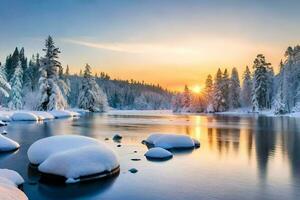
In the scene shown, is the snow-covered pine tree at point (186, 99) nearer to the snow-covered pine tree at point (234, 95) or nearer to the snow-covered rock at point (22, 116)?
the snow-covered pine tree at point (234, 95)

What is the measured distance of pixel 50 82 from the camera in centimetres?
6319

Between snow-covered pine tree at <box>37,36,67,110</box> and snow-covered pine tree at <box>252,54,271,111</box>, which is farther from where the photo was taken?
snow-covered pine tree at <box>252,54,271,111</box>

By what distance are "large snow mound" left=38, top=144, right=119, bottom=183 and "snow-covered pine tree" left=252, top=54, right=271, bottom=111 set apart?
241ft

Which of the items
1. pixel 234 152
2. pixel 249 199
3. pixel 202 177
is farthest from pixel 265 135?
pixel 249 199

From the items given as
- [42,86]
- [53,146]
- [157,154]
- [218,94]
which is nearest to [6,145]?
[53,146]

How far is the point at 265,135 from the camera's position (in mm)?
35750

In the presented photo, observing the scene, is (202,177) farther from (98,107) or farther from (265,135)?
(98,107)

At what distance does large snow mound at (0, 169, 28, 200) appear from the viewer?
11278mm

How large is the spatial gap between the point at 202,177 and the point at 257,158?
6902 mm

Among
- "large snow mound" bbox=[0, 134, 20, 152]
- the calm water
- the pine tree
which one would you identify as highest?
the pine tree

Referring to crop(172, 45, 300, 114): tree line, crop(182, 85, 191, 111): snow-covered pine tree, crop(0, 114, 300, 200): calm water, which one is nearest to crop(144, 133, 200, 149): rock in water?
crop(0, 114, 300, 200): calm water

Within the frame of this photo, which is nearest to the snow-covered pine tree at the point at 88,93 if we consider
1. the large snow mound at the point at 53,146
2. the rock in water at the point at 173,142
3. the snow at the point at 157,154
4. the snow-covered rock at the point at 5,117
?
the snow-covered rock at the point at 5,117

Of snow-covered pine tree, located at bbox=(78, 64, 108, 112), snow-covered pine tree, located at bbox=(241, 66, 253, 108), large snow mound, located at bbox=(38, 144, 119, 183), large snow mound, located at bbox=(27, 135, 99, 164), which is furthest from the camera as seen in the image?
snow-covered pine tree, located at bbox=(241, 66, 253, 108)

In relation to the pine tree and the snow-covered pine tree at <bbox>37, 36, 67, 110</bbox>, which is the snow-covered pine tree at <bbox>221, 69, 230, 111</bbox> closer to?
the snow-covered pine tree at <bbox>37, 36, 67, 110</bbox>
